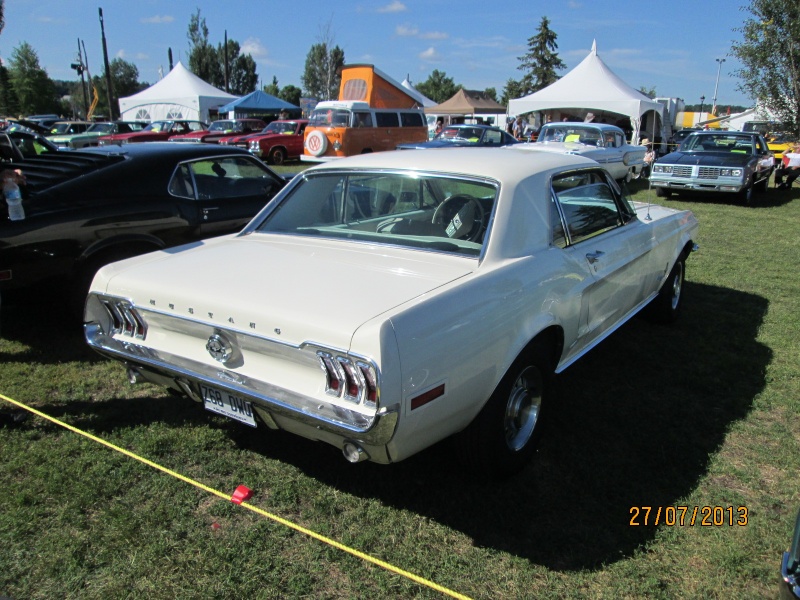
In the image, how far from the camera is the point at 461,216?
334 centimetres

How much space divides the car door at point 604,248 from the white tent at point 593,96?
795 inches

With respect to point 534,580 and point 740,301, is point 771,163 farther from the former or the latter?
point 534,580

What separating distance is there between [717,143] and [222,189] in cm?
1272

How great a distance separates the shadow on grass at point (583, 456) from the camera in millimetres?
2754

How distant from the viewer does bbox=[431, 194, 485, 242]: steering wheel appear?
10.5 feet

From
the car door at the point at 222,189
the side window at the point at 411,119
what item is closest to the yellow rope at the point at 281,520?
the car door at the point at 222,189

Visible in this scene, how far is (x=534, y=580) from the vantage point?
2.44m

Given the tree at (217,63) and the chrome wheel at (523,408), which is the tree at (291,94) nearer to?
the tree at (217,63)

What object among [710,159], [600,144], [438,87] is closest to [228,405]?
[710,159]

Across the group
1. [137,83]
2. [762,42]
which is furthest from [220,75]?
[762,42]

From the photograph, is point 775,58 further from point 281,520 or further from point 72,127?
point 72,127

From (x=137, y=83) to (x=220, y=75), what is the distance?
2066 cm

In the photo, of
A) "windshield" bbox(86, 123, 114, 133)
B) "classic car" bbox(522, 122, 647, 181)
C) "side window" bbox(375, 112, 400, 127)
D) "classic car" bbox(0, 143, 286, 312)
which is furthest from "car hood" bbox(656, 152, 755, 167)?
"windshield" bbox(86, 123, 114, 133)

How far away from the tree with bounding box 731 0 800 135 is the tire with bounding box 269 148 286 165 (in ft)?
49.4
